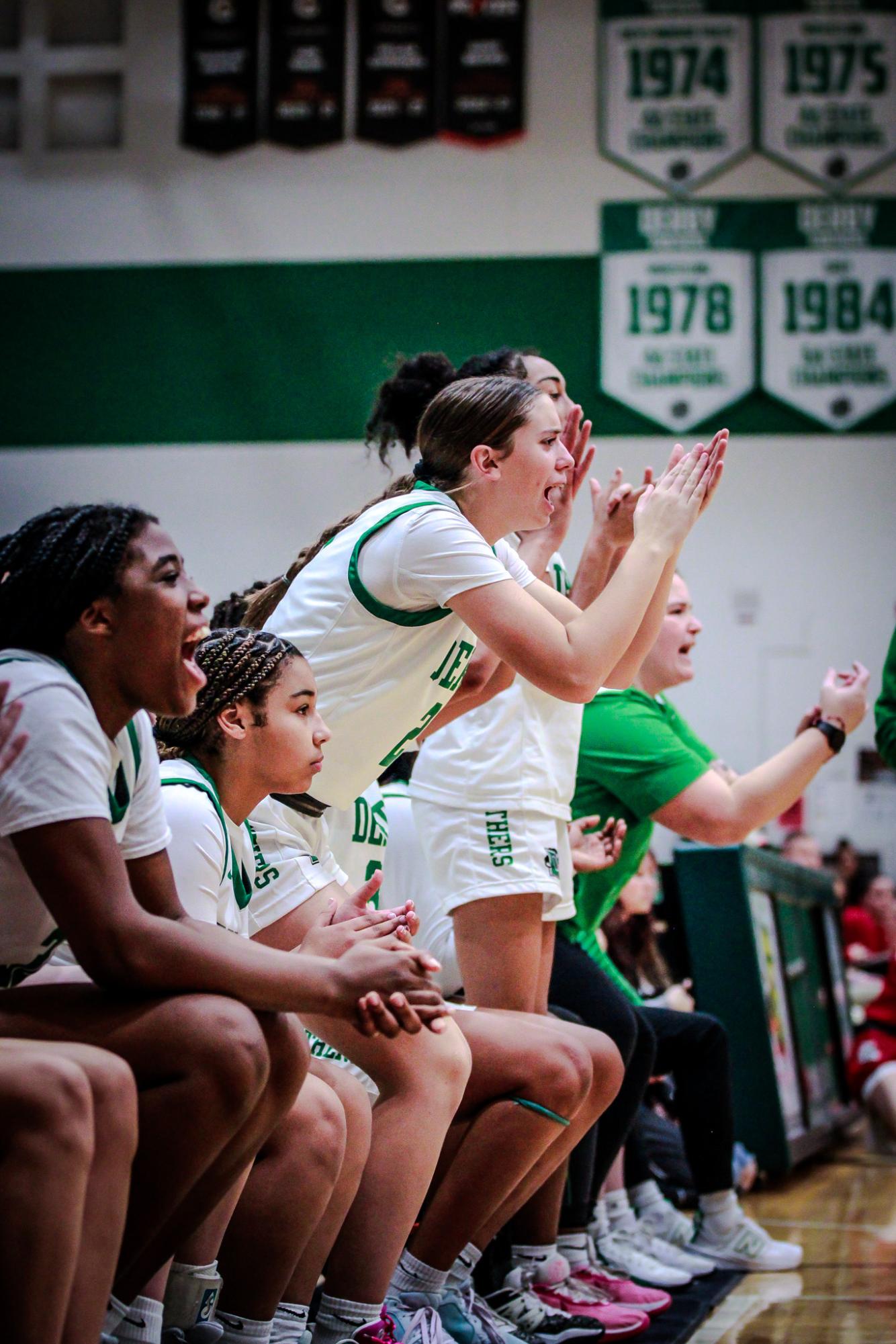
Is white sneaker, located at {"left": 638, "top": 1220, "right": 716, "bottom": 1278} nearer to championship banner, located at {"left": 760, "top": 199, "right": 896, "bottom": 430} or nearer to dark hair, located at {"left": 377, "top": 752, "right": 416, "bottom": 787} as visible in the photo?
dark hair, located at {"left": 377, "top": 752, "right": 416, "bottom": 787}

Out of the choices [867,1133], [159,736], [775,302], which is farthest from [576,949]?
[775,302]

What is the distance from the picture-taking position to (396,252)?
8977 mm

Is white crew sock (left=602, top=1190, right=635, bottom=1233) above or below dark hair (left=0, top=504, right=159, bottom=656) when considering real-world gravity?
below

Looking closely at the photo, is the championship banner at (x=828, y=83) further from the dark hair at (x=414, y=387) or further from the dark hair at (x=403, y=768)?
the dark hair at (x=414, y=387)

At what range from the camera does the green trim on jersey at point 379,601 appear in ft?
7.47

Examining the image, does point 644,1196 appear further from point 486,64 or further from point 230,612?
point 486,64

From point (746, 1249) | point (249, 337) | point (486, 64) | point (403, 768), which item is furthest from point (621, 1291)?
point (486, 64)

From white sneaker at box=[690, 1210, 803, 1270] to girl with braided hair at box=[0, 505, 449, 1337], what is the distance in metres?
2.03

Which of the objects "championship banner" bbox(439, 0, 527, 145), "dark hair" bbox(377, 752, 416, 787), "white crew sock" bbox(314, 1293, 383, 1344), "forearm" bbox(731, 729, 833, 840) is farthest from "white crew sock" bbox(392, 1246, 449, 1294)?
"championship banner" bbox(439, 0, 527, 145)

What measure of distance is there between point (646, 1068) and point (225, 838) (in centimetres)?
155

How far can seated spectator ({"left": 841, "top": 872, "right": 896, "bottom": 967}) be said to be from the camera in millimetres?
7668

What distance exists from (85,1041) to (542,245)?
7847 mm

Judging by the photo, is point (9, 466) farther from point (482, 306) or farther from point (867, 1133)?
point (867, 1133)

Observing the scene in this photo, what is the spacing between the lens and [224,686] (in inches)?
84.6
